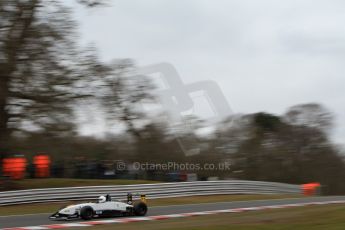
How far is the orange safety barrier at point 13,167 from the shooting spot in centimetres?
2491

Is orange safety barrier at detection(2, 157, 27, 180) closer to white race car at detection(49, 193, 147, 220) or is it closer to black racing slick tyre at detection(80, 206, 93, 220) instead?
white race car at detection(49, 193, 147, 220)

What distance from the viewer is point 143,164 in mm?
35562

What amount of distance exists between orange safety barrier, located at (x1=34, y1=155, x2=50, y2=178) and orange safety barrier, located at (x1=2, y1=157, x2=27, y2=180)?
0.80 meters

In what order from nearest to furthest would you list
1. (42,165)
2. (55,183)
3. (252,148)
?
(55,183), (42,165), (252,148)

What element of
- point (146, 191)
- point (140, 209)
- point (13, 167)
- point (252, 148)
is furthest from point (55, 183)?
point (252, 148)

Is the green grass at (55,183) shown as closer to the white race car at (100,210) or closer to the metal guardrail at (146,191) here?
the metal guardrail at (146,191)

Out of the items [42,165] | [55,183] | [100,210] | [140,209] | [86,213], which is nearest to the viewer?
[86,213]

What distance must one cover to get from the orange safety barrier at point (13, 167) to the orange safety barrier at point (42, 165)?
2.63ft

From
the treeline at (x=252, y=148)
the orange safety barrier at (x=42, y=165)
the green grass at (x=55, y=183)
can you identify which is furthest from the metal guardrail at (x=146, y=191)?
the treeline at (x=252, y=148)

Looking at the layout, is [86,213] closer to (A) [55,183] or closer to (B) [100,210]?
(B) [100,210]

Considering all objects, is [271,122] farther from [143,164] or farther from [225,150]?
[143,164]

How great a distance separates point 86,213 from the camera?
44.2 feet

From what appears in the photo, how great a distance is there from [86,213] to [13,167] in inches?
504

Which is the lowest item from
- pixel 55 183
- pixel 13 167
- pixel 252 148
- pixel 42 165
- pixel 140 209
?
pixel 140 209
